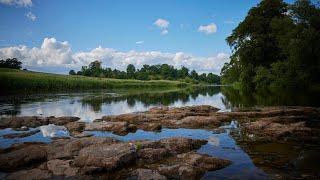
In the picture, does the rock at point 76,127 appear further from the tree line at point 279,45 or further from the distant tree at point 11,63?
the distant tree at point 11,63


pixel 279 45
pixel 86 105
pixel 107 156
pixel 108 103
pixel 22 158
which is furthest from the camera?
pixel 279 45

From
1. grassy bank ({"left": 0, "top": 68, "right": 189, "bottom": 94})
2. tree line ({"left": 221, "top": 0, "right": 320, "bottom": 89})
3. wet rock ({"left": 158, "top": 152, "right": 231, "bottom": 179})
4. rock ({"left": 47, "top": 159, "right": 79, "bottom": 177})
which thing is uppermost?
tree line ({"left": 221, "top": 0, "right": 320, "bottom": 89})

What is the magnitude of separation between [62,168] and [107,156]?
5.61 feet

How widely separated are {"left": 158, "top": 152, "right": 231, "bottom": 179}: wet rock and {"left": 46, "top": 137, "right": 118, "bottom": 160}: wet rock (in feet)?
13.4

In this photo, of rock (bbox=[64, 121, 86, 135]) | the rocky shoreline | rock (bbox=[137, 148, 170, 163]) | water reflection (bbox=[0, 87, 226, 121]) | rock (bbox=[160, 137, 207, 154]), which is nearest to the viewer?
→ the rocky shoreline

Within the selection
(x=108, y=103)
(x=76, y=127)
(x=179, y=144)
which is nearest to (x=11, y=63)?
(x=108, y=103)

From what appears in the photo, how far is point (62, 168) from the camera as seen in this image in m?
11.6

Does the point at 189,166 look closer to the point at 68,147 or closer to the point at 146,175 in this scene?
the point at 146,175

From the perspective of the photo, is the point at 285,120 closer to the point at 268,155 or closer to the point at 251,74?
the point at 268,155

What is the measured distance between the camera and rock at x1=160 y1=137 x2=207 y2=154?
14250 millimetres

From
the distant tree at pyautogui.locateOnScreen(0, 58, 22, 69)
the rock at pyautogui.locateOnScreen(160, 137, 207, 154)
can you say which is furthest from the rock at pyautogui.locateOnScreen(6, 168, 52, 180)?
the distant tree at pyautogui.locateOnScreen(0, 58, 22, 69)

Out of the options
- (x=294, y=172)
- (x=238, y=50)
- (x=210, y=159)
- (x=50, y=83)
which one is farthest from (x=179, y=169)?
(x=50, y=83)

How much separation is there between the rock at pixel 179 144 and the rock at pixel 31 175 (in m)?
5.39

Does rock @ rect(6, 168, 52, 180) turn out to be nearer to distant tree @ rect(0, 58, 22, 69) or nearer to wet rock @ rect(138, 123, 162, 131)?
wet rock @ rect(138, 123, 162, 131)
